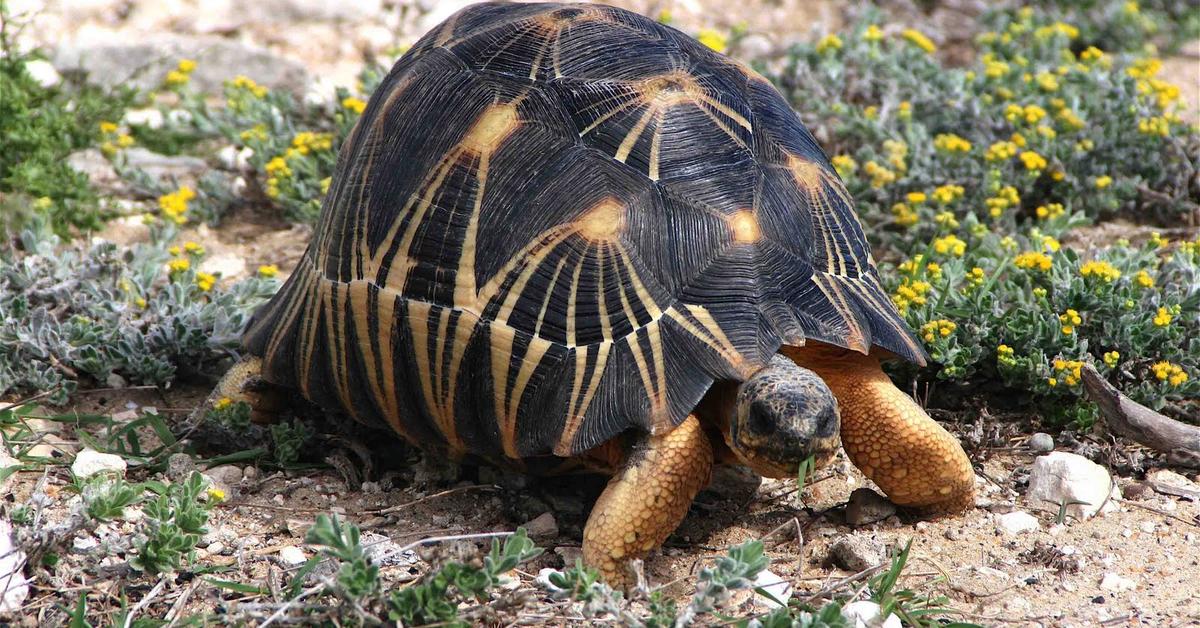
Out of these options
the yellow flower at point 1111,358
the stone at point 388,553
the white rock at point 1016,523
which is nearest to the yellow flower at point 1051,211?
the yellow flower at point 1111,358

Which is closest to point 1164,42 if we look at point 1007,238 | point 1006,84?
point 1006,84

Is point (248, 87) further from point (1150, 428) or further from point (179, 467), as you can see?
point (1150, 428)

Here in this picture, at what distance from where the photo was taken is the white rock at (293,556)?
3330 mm

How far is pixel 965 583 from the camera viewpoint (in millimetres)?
3221

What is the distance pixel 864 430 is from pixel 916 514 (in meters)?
0.39

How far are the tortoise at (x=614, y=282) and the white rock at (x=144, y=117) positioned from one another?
320cm

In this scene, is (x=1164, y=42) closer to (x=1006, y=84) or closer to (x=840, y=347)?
(x=1006, y=84)

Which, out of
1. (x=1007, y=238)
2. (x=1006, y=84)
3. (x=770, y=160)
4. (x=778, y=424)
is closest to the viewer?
(x=778, y=424)

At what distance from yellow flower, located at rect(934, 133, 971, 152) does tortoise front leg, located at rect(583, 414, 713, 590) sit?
8.53 ft

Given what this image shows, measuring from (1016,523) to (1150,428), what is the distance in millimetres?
595

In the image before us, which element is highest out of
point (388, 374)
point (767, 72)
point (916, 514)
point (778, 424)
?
point (767, 72)

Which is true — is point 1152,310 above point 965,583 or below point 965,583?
above

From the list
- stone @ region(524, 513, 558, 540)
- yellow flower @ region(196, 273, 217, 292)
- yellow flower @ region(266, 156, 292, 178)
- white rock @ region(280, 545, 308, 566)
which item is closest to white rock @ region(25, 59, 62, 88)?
yellow flower @ region(266, 156, 292, 178)

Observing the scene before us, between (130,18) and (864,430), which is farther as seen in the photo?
(130,18)
